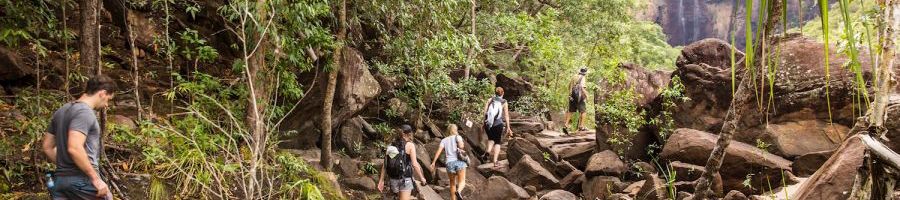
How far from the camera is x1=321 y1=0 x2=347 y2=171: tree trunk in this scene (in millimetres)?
7668

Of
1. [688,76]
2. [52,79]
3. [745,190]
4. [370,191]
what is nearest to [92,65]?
[52,79]

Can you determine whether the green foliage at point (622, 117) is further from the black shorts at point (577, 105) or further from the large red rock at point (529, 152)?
the black shorts at point (577, 105)

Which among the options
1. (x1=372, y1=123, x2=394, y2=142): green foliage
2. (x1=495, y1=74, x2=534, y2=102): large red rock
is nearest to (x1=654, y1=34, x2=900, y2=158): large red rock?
(x1=372, y1=123, x2=394, y2=142): green foliage

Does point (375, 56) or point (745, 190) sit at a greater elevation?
point (375, 56)

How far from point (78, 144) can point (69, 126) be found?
0.12 m

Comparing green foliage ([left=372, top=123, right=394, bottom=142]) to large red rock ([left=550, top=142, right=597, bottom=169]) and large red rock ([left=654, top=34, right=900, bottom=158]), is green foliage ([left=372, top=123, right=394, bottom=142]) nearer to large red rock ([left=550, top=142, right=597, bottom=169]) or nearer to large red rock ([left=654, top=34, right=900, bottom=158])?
large red rock ([left=550, top=142, right=597, bottom=169])

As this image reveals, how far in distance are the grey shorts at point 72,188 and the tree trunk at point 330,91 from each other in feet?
14.1

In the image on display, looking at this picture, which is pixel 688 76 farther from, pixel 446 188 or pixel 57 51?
pixel 57 51

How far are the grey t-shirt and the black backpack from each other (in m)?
3.78

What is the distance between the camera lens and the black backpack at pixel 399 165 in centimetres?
685

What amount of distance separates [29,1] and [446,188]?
616 cm

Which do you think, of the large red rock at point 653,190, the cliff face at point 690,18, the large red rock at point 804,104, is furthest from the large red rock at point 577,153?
the cliff face at point 690,18

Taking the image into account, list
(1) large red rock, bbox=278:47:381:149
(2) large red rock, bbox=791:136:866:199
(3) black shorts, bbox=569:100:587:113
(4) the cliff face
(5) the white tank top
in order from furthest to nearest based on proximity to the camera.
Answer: (4) the cliff face, (3) black shorts, bbox=569:100:587:113, (1) large red rock, bbox=278:47:381:149, (5) the white tank top, (2) large red rock, bbox=791:136:866:199

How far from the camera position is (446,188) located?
9.39 metres
